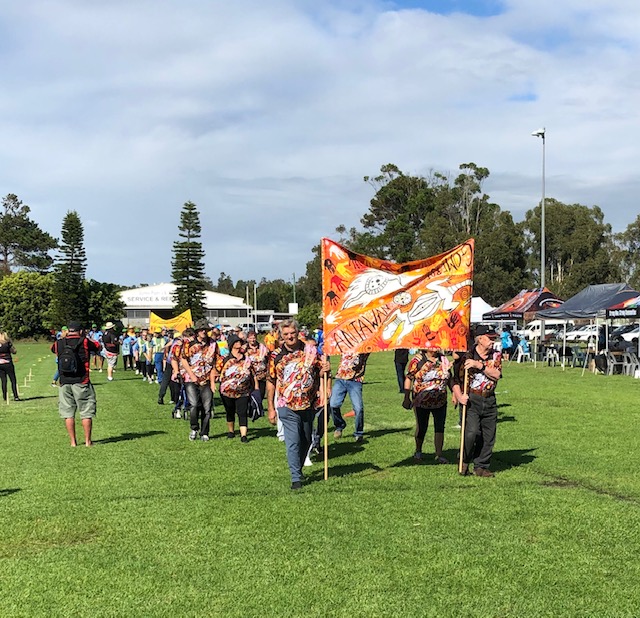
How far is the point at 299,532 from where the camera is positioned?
6.53m

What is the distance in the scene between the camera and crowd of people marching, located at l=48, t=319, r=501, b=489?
Result: 8.40 m

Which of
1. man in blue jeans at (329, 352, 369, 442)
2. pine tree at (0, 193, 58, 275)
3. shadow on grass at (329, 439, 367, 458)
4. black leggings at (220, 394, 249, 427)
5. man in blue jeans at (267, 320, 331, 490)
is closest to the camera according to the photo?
man in blue jeans at (267, 320, 331, 490)

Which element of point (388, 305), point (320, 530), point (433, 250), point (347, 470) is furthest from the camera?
point (433, 250)

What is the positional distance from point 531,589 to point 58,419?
11551 mm

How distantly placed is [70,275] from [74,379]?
6425cm

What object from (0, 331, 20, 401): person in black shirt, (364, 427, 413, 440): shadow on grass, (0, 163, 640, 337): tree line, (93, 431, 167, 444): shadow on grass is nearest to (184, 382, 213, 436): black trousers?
(93, 431, 167, 444): shadow on grass

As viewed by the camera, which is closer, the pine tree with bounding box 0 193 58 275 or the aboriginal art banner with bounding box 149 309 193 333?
the aboriginal art banner with bounding box 149 309 193 333

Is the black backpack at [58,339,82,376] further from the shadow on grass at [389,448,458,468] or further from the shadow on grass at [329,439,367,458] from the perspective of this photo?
the shadow on grass at [389,448,458,468]

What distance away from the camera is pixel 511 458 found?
9930 millimetres

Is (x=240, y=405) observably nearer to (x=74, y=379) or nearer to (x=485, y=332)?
(x=74, y=379)

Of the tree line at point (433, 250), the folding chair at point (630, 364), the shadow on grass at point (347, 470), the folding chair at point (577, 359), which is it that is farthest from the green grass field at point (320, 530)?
the tree line at point (433, 250)

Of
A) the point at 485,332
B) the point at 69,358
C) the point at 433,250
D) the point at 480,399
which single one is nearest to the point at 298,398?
the point at 480,399

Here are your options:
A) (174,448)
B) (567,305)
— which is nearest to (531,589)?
(174,448)

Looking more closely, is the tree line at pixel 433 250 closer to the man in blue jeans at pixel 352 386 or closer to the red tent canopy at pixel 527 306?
the red tent canopy at pixel 527 306
